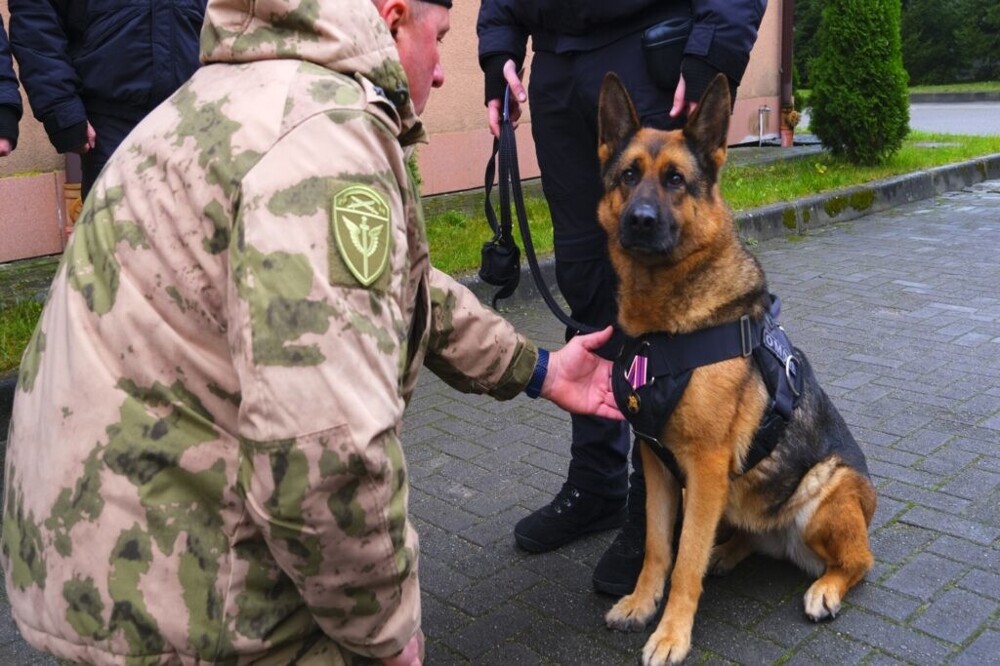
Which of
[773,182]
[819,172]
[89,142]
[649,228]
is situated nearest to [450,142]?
[773,182]

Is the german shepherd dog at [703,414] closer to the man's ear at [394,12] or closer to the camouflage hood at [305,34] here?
the man's ear at [394,12]

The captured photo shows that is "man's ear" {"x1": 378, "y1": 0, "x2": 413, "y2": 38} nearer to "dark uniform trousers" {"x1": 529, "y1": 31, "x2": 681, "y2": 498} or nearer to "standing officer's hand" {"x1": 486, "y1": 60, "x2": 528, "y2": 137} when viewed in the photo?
"dark uniform trousers" {"x1": 529, "y1": 31, "x2": 681, "y2": 498}

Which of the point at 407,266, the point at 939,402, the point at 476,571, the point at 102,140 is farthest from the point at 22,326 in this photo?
the point at 939,402

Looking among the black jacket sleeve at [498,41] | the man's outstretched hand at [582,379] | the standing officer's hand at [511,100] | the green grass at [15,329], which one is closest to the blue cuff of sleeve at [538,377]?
the man's outstretched hand at [582,379]

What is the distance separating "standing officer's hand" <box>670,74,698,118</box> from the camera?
2.96m

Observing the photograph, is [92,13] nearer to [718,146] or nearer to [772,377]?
[718,146]

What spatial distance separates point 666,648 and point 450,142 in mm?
7334

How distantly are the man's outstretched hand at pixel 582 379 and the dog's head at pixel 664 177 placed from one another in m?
0.36

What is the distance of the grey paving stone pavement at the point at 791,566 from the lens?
9.39ft

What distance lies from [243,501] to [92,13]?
330cm

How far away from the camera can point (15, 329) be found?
16.9ft

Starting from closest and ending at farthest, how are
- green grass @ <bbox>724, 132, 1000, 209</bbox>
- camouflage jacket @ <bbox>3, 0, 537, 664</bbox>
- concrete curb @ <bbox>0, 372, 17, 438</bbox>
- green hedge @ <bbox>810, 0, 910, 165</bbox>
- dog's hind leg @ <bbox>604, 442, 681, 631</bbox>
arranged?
camouflage jacket @ <bbox>3, 0, 537, 664</bbox>
dog's hind leg @ <bbox>604, 442, 681, 631</bbox>
concrete curb @ <bbox>0, 372, 17, 438</bbox>
green grass @ <bbox>724, 132, 1000, 209</bbox>
green hedge @ <bbox>810, 0, 910, 165</bbox>

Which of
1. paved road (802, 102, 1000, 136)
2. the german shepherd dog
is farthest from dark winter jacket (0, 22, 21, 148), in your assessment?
paved road (802, 102, 1000, 136)

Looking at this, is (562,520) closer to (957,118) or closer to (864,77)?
(864,77)
